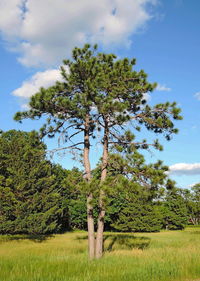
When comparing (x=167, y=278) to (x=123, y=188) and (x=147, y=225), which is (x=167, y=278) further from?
(x=147, y=225)

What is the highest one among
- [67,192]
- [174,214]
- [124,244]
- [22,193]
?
[22,193]

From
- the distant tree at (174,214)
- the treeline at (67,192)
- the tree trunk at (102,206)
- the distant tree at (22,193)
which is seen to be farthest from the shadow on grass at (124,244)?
the distant tree at (174,214)

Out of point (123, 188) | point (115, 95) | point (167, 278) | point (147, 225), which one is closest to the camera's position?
point (167, 278)

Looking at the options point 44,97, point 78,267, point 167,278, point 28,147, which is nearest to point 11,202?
point 28,147

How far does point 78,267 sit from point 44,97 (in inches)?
299

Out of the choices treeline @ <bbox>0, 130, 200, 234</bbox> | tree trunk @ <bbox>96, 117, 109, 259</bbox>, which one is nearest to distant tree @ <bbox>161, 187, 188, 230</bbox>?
treeline @ <bbox>0, 130, 200, 234</bbox>

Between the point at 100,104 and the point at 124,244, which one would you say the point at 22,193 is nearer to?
the point at 124,244

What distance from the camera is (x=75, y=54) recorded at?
14.4 metres

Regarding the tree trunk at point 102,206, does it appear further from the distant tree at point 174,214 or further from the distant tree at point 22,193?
the distant tree at point 174,214

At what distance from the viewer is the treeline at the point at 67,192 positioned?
12734 mm

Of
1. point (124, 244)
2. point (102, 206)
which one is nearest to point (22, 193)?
point (124, 244)

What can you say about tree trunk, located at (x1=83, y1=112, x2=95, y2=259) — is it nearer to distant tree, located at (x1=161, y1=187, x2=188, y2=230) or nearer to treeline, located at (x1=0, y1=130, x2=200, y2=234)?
treeline, located at (x1=0, y1=130, x2=200, y2=234)

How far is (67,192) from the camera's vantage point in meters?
15.5

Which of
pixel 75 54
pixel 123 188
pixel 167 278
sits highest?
pixel 75 54
